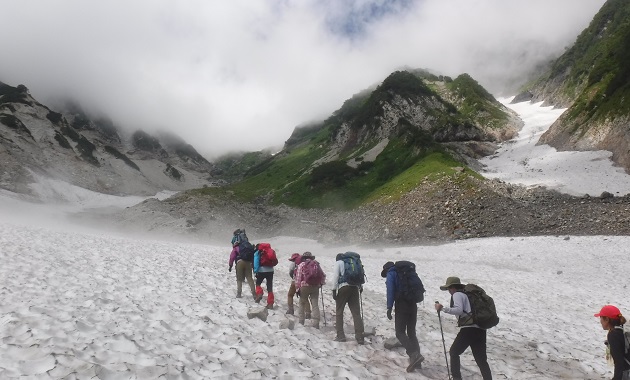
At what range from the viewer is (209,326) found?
36.7ft

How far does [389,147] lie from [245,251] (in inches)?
3348

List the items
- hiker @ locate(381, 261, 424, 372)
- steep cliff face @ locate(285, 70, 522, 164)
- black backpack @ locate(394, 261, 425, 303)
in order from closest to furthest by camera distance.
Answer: black backpack @ locate(394, 261, 425, 303) < hiker @ locate(381, 261, 424, 372) < steep cliff face @ locate(285, 70, 522, 164)

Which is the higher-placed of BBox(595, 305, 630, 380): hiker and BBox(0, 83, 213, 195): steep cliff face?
BBox(0, 83, 213, 195): steep cliff face

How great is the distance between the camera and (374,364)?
10312 millimetres

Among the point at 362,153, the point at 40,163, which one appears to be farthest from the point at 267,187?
the point at 40,163

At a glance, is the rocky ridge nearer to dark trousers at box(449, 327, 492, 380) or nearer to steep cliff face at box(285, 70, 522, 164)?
dark trousers at box(449, 327, 492, 380)

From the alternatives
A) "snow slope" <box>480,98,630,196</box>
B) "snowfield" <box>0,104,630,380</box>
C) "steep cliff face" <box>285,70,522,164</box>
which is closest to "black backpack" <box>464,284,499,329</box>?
"snowfield" <box>0,104,630,380</box>

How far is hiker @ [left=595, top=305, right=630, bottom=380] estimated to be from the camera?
8320mm

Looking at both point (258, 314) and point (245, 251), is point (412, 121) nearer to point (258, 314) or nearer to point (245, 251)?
point (245, 251)

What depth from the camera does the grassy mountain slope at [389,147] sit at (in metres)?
74.9

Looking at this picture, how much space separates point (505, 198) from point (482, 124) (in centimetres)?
8379

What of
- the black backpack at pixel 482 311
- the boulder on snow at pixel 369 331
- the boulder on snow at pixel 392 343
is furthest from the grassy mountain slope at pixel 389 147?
the black backpack at pixel 482 311

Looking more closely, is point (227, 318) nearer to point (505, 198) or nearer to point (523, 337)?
point (523, 337)

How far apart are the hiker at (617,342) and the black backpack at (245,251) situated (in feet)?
40.1
